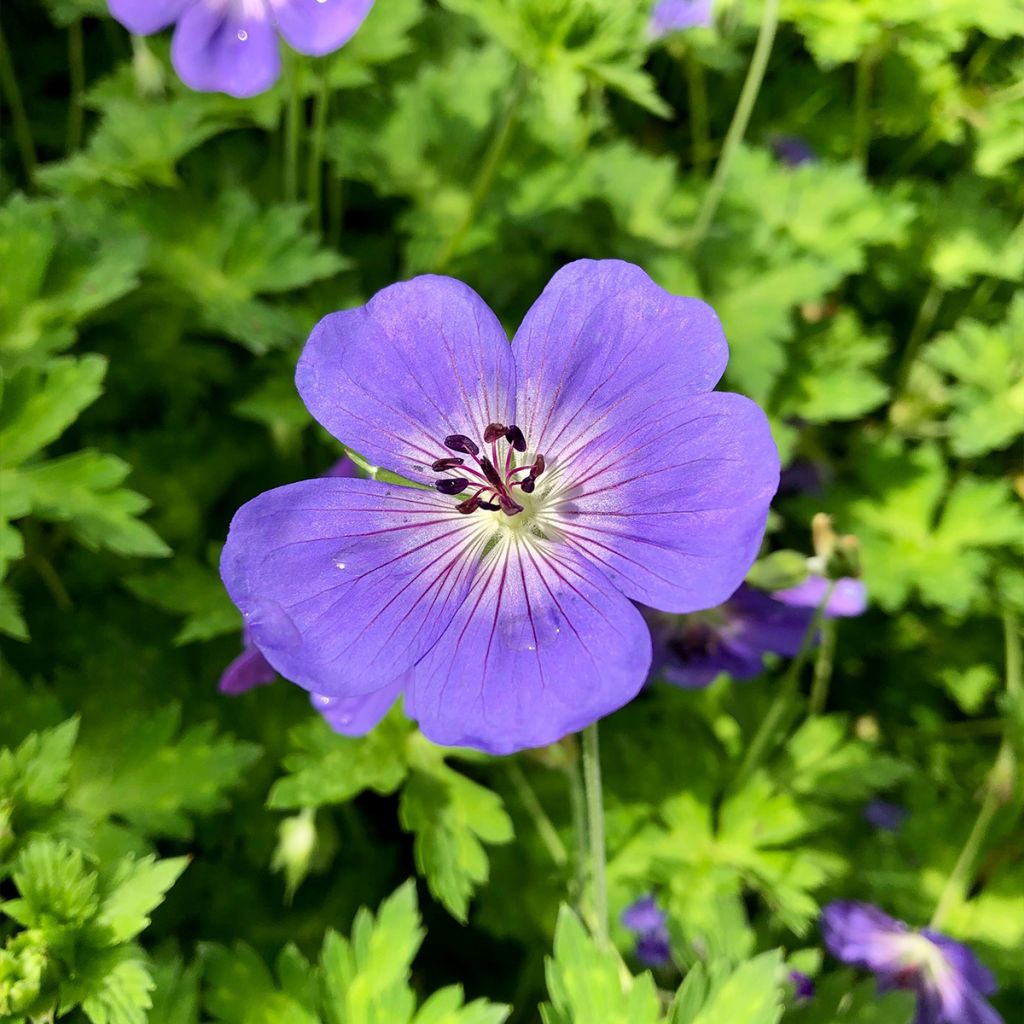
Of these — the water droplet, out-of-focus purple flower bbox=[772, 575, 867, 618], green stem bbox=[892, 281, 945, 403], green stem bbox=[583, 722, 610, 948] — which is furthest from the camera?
green stem bbox=[892, 281, 945, 403]

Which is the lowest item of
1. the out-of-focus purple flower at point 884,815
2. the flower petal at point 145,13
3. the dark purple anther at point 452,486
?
the out-of-focus purple flower at point 884,815

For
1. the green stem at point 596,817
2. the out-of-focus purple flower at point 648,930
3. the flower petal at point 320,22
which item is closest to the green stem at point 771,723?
the out-of-focus purple flower at point 648,930

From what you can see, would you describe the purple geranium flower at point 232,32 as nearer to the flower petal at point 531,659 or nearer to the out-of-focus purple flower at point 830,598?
the flower petal at point 531,659

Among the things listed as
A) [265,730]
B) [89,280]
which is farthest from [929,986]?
[89,280]

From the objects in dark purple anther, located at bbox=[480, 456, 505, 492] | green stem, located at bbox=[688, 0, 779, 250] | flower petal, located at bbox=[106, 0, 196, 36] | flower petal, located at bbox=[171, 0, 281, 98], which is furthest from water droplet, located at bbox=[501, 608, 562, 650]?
green stem, located at bbox=[688, 0, 779, 250]

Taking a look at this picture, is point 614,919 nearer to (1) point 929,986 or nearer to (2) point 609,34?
(1) point 929,986

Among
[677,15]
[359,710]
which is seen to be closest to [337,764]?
[359,710]

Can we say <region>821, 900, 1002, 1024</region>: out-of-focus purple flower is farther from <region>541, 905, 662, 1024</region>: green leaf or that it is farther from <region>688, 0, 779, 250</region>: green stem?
<region>688, 0, 779, 250</region>: green stem
